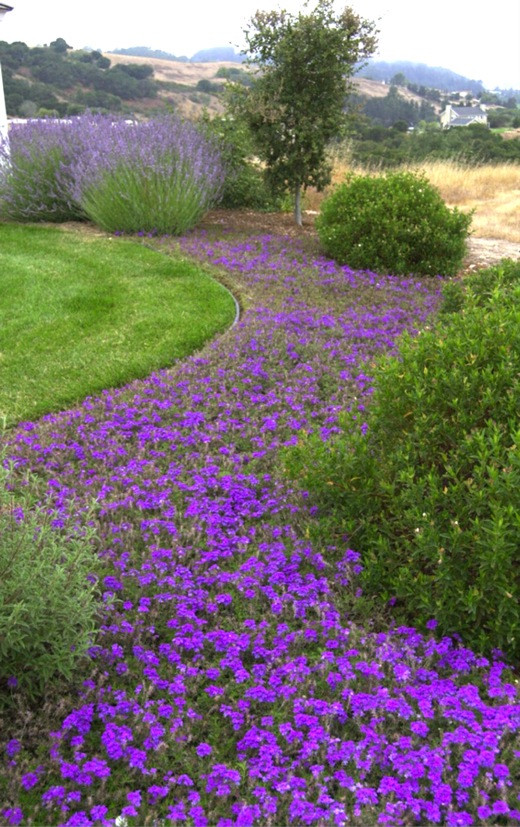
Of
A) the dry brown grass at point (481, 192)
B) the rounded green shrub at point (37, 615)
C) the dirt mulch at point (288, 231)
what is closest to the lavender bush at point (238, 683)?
the rounded green shrub at point (37, 615)

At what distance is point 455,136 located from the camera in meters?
34.5

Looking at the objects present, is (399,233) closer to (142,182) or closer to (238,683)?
(142,182)

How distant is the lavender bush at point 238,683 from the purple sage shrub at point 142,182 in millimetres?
6289

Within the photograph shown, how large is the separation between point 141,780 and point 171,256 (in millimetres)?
7782

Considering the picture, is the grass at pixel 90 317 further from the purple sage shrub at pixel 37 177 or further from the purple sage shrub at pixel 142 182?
the purple sage shrub at pixel 37 177

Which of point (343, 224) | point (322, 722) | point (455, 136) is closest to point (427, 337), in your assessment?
point (322, 722)

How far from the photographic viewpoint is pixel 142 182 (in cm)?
1020

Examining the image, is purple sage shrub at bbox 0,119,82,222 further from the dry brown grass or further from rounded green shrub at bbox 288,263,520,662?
rounded green shrub at bbox 288,263,520,662

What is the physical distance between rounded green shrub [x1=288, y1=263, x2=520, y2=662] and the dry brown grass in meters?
10.1

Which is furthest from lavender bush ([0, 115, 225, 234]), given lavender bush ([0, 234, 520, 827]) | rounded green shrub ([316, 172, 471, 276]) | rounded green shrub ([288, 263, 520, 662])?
rounded green shrub ([288, 263, 520, 662])

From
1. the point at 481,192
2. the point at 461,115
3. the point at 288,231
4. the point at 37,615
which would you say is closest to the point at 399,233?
the point at 288,231

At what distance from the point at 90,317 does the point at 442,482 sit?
4.99 m

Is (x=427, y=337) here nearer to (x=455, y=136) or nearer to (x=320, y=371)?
(x=320, y=371)

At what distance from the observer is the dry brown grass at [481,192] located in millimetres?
13695
